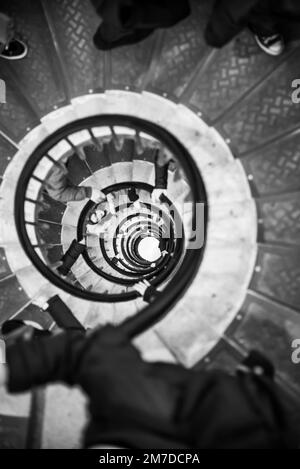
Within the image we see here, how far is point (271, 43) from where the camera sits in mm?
3803

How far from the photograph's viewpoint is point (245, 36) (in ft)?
12.7

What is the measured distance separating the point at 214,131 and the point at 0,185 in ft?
8.46

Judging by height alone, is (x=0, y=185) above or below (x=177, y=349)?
above

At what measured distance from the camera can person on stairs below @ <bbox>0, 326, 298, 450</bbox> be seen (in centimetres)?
226

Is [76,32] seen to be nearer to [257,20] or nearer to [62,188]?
[257,20]

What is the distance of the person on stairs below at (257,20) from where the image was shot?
3197 millimetres

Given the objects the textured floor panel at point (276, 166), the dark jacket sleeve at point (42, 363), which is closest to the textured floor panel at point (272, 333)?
the textured floor panel at point (276, 166)

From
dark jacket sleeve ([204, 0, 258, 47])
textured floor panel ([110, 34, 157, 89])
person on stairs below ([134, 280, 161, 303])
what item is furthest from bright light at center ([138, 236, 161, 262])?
dark jacket sleeve ([204, 0, 258, 47])

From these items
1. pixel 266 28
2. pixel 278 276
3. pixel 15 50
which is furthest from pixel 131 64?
pixel 278 276

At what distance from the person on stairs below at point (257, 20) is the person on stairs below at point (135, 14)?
0.34 meters

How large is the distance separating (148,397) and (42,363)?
76cm

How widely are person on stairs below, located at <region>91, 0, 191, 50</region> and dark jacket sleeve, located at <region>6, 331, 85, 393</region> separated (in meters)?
2.70
